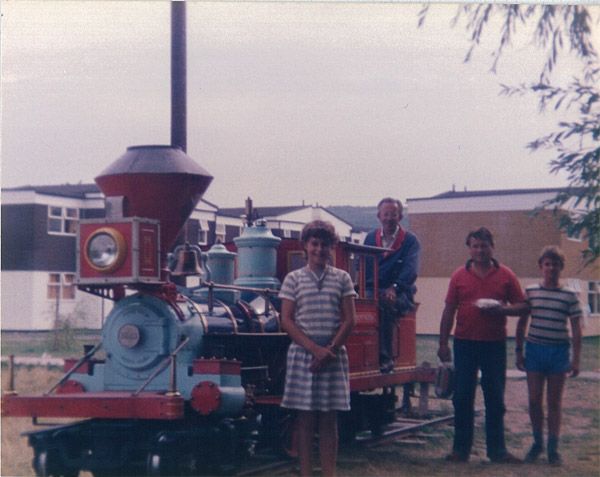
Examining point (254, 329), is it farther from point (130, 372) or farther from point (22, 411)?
point (22, 411)

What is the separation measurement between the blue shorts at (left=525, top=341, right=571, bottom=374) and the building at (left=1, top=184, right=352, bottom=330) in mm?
2607

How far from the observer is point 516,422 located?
421 inches

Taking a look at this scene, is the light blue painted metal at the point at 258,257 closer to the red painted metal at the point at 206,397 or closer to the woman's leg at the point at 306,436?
the red painted metal at the point at 206,397

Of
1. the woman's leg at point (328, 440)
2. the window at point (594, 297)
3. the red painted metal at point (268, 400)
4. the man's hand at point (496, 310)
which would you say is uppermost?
the window at point (594, 297)

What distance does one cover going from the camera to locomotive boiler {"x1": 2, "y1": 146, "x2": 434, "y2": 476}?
6.95 metres

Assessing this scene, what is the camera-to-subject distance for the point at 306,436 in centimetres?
661

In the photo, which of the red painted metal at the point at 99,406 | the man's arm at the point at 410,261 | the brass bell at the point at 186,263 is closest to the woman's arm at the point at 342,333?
the red painted metal at the point at 99,406

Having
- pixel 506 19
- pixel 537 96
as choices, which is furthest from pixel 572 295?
pixel 506 19

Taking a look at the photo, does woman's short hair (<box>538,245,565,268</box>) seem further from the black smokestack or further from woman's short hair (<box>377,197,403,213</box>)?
the black smokestack

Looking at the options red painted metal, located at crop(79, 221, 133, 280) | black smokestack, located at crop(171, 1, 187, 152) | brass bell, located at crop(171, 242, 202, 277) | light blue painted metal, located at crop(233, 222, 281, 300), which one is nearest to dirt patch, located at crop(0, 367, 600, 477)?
light blue painted metal, located at crop(233, 222, 281, 300)

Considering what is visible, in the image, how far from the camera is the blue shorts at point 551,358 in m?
7.86

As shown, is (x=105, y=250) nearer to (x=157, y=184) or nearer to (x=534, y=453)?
(x=157, y=184)

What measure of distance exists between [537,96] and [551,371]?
100 inches

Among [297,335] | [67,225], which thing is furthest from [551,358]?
[67,225]
